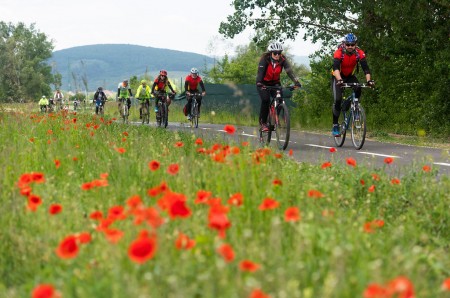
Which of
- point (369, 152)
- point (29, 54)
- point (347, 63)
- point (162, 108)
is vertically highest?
point (29, 54)

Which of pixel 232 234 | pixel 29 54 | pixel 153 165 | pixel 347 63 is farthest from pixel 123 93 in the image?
pixel 29 54

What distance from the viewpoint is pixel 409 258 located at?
2.88 metres

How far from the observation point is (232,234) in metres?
3.18

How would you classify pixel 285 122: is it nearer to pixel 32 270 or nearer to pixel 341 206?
pixel 341 206

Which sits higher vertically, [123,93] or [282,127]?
[123,93]

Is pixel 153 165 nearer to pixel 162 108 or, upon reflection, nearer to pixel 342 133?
pixel 342 133

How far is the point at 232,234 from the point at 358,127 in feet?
32.8

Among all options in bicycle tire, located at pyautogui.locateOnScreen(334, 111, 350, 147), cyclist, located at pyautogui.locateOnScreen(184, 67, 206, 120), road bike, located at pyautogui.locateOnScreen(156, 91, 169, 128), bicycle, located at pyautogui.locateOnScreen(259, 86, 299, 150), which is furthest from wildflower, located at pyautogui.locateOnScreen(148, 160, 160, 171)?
road bike, located at pyautogui.locateOnScreen(156, 91, 169, 128)

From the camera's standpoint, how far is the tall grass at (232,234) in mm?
2592

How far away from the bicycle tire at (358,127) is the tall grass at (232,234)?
216 inches

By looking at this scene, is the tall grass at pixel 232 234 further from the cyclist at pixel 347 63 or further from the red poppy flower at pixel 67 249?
the cyclist at pixel 347 63

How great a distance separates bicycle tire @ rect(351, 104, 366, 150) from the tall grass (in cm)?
548

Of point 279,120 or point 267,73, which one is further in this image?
point 267,73

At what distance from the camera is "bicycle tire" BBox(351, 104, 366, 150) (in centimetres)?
1255
